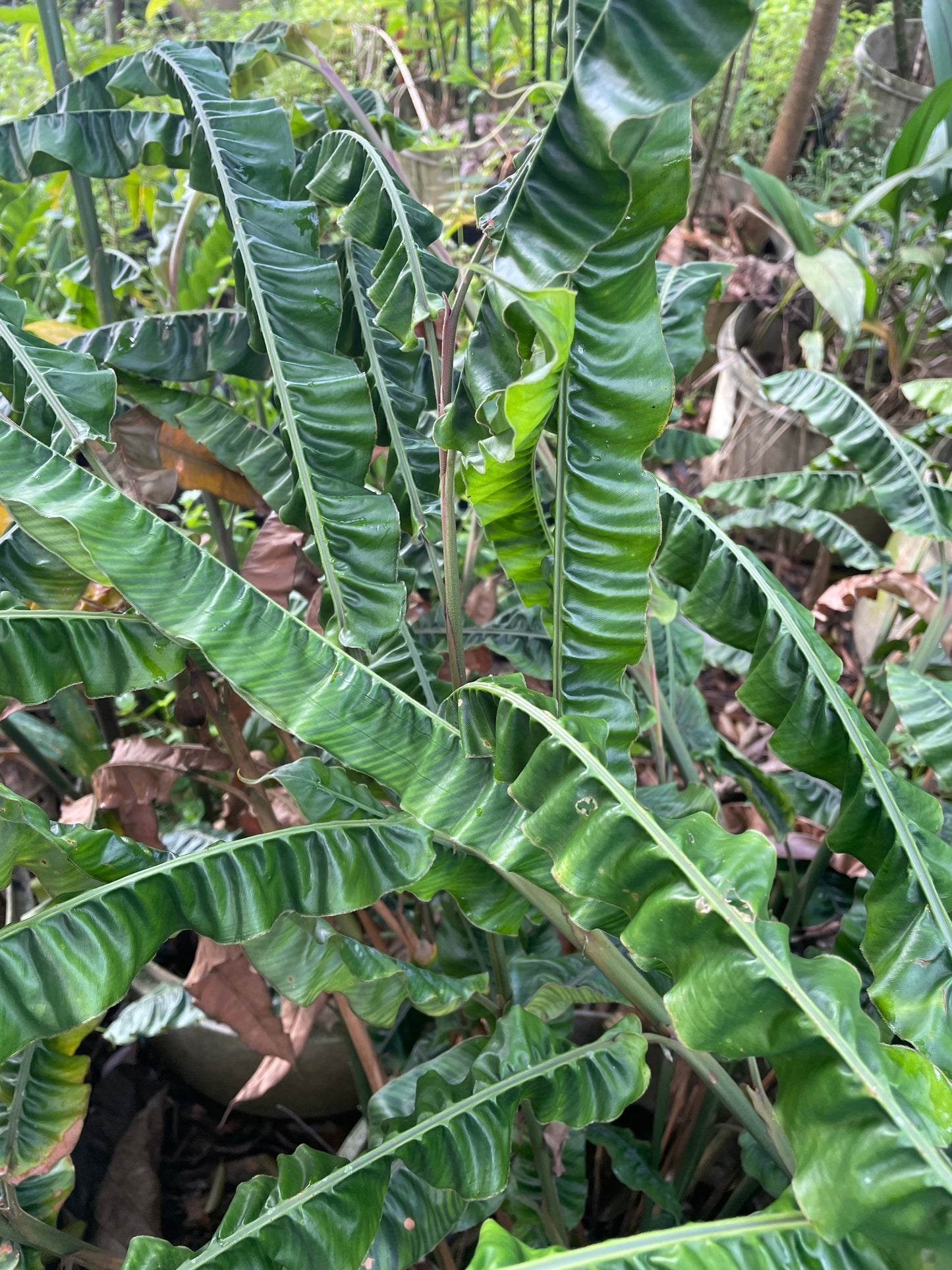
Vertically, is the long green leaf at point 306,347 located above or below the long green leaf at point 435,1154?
above

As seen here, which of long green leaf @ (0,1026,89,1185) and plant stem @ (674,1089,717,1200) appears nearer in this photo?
long green leaf @ (0,1026,89,1185)

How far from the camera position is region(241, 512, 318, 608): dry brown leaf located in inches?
39.3

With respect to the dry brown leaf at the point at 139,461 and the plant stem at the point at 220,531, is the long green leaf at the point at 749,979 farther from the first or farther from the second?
the plant stem at the point at 220,531

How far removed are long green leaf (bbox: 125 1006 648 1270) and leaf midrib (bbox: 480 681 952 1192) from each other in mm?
269

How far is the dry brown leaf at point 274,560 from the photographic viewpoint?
1.00 metres

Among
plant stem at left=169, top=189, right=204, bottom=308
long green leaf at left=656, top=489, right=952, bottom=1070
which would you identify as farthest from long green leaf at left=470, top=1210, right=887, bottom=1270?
plant stem at left=169, top=189, right=204, bottom=308

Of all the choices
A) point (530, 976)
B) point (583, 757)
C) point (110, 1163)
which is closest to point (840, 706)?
point (583, 757)

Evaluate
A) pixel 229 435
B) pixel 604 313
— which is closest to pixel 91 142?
pixel 229 435

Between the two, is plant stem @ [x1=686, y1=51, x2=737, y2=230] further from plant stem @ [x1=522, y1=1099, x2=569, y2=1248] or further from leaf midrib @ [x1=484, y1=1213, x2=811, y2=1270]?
leaf midrib @ [x1=484, y1=1213, x2=811, y2=1270]

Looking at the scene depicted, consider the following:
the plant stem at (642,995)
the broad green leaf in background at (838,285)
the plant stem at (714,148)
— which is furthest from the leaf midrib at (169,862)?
the plant stem at (714,148)

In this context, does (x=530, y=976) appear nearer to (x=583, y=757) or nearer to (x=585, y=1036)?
(x=585, y=1036)

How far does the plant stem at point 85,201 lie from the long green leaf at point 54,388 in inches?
14.6

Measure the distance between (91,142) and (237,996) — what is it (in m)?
0.97

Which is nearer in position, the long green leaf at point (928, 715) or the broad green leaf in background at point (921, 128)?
the long green leaf at point (928, 715)
